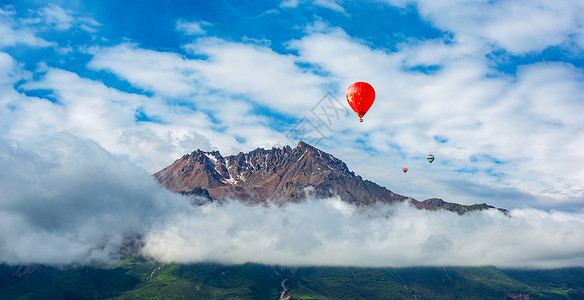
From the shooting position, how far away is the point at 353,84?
152 meters

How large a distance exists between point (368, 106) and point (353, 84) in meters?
10.4

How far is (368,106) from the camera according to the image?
496 feet

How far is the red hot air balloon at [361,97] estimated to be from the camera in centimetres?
14862

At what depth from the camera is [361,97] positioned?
148500 millimetres

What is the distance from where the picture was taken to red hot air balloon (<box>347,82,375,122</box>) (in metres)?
149
